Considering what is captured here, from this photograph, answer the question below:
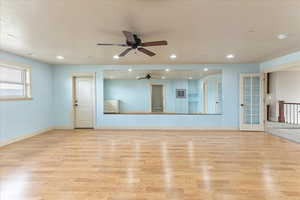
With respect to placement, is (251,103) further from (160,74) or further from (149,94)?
(149,94)

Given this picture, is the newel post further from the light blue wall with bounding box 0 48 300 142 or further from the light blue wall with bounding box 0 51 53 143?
the light blue wall with bounding box 0 51 53 143

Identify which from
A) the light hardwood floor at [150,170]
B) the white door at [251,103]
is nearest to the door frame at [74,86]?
the light hardwood floor at [150,170]

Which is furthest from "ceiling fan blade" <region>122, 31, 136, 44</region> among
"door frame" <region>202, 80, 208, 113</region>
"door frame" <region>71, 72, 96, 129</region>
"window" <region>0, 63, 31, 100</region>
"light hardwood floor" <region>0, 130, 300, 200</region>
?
"door frame" <region>202, 80, 208, 113</region>

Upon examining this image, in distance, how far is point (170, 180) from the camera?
277 centimetres

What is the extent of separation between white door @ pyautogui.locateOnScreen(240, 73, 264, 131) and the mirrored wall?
0.84m

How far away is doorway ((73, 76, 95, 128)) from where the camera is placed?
7.19 meters

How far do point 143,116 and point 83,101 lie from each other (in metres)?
2.43

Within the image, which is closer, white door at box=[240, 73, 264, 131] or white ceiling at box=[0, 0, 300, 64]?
white ceiling at box=[0, 0, 300, 64]

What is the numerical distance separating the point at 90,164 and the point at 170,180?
1561 millimetres

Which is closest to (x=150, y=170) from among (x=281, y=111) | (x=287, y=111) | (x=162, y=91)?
(x=162, y=91)

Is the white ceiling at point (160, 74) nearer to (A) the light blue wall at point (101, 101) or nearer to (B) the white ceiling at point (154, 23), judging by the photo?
(A) the light blue wall at point (101, 101)

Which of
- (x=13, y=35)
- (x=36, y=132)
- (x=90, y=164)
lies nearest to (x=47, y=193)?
(x=90, y=164)

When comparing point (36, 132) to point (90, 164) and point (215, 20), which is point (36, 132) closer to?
point (90, 164)

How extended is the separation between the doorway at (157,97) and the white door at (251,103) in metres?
2.94
